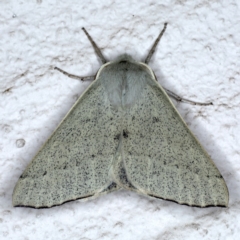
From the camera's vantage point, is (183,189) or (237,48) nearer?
(183,189)

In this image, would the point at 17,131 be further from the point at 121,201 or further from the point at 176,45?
the point at 176,45

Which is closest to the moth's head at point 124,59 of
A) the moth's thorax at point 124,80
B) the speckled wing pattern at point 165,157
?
the moth's thorax at point 124,80

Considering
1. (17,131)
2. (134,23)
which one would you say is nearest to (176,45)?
(134,23)

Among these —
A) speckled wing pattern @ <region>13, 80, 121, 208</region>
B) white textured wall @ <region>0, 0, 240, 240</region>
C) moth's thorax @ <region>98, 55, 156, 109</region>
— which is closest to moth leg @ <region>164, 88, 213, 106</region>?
white textured wall @ <region>0, 0, 240, 240</region>

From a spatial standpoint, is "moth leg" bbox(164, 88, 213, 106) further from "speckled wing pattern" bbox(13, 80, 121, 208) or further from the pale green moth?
"speckled wing pattern" bbox(13, 80, 121, 208)

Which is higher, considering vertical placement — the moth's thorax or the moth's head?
the moth's head

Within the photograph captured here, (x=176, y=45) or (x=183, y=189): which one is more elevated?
(x=176, y=45)

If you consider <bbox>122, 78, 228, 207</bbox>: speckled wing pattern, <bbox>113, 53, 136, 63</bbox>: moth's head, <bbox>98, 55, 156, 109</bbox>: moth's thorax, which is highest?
<bbox>113, 53, 136, 63</bbox>: moth's head

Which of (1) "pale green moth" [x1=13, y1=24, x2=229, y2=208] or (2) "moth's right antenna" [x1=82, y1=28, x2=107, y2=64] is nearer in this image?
(1) "pale green moth" [x1=13, y1=24, x2=229, y2=208]
